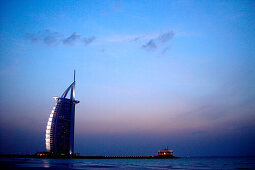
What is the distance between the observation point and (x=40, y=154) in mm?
151750

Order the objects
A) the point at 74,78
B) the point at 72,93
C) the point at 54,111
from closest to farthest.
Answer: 1. the point at 54,111
2. the point at 72,93
3. the point at 74,78

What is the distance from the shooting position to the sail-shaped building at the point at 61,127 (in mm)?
137625

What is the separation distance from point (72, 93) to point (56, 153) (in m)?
35.7

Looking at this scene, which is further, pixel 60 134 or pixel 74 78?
pixel 74 78

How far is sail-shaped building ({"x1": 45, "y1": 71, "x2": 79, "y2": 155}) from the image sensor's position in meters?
138

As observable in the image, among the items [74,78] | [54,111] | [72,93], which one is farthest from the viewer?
[74,78]

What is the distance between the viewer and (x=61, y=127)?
463 feet

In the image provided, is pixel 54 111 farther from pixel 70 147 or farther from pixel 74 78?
pixel 74 78

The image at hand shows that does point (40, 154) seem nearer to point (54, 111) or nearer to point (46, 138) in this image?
point (46, 138)

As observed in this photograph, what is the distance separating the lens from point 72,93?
152 meters

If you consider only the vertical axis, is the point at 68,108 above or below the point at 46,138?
above

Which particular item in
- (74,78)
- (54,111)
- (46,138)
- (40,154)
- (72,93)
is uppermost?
(74,78)

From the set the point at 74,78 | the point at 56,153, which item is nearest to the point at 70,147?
the point at 56,153

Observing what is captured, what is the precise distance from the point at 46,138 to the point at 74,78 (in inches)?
1802
